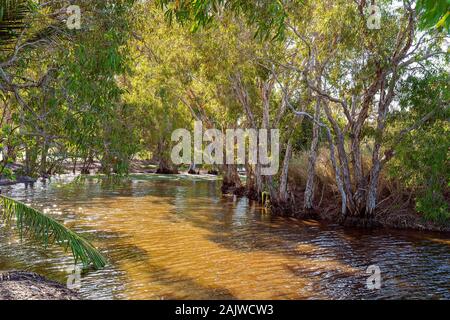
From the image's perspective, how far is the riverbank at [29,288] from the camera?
668 centimetres

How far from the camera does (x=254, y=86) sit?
21.8 metres

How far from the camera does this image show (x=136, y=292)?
28.4ft

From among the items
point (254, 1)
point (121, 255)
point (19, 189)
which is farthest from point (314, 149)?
point (19, 189)

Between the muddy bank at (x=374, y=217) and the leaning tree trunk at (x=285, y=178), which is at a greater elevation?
the leaning tree trunk at (x=285, y=178)

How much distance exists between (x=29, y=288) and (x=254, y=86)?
16449mm

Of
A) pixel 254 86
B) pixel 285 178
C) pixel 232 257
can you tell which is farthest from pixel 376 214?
pixel 254 86

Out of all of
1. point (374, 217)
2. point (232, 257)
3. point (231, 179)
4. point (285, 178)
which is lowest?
point (232, 257)

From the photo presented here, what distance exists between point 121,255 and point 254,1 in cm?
719

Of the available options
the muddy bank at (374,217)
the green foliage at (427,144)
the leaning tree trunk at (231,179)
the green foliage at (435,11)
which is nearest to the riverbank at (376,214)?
the muddy bank at (374,217)

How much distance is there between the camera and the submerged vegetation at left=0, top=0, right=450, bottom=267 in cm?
877

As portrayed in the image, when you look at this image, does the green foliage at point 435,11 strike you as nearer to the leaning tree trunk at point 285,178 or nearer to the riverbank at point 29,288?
the riverbank at point 29,288

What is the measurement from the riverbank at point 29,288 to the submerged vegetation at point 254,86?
2.26 ft

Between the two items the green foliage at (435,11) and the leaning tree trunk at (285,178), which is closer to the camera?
the green foliage at (435,11)

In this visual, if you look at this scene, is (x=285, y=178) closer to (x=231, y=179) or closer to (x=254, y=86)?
(x=254, y=86)
